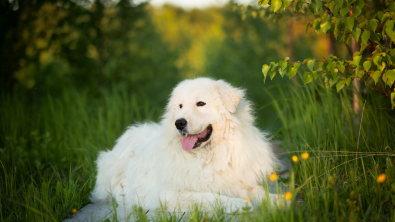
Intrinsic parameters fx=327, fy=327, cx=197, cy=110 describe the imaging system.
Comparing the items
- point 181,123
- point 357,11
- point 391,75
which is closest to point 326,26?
point 357,11

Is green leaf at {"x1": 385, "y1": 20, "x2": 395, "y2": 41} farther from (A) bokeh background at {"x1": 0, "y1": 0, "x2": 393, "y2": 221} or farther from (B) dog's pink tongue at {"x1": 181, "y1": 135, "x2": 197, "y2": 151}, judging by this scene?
(B) dog's pink tongue at {"x1": 181, "y1": 135, "x2": 197, "y2": 151}

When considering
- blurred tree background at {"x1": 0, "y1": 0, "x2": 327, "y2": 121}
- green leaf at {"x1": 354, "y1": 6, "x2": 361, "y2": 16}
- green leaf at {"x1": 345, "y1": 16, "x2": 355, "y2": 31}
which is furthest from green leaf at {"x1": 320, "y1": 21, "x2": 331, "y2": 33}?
blurred tree background at {"x1": 0, "y1": 0, "x2": 327, "y2": 121}

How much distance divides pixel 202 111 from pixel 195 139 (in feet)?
0.99

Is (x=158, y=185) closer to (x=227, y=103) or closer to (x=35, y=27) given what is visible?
(x=227, y=103)

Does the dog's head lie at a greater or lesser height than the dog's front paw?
greater

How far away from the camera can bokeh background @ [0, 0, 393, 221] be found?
4.17m

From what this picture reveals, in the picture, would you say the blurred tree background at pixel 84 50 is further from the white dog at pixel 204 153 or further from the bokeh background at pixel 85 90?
the white dog at pixel 204 153

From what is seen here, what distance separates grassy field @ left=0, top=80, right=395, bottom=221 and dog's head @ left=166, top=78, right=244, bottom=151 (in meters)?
0.79

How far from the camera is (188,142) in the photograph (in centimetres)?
336

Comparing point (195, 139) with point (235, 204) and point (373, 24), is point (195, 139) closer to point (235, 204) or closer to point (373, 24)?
point (235, 204)

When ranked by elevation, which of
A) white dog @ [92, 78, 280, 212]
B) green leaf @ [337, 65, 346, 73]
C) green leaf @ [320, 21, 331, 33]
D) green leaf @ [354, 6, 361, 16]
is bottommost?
white dog @ [92, 78, 280, 212]

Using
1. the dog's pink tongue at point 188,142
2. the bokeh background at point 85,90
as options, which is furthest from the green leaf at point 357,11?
the dog's pink tongue at point 188,142

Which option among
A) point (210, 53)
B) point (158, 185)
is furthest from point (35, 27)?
point (210, 53)

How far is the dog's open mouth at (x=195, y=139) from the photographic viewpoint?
132 inches
